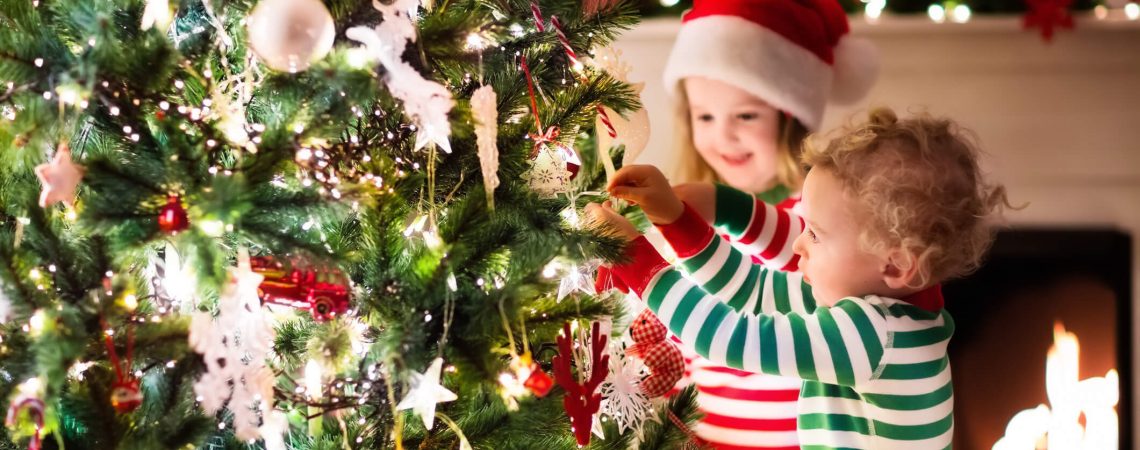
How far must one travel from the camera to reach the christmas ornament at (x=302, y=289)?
66 centimetres

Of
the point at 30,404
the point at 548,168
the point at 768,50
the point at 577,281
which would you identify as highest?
the point at 768,50

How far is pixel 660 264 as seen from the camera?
0.90 metres

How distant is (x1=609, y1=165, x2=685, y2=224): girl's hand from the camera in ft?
2.89

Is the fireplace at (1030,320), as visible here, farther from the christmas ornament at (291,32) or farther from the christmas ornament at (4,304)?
the christmas ornament at (4,304)

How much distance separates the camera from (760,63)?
4.46 feet

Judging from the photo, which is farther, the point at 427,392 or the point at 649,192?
the point at 649,192

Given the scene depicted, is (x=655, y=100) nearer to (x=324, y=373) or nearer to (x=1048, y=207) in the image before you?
(x=1048, y=207)

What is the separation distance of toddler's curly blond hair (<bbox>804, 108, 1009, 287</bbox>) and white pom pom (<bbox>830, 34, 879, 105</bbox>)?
619mm

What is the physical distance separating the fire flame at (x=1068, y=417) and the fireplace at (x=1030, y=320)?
1.38ft

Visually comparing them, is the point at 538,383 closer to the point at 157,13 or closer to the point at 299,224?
the point at 299,224

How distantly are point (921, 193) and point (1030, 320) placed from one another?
54.0 inches

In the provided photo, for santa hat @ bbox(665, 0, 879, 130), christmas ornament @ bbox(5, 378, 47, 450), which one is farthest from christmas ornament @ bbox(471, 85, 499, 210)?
santa hat @ bbox(665, 0, 879, 130)

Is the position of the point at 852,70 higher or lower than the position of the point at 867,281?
higher

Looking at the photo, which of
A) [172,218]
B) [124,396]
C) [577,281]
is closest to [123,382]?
[124,396]
